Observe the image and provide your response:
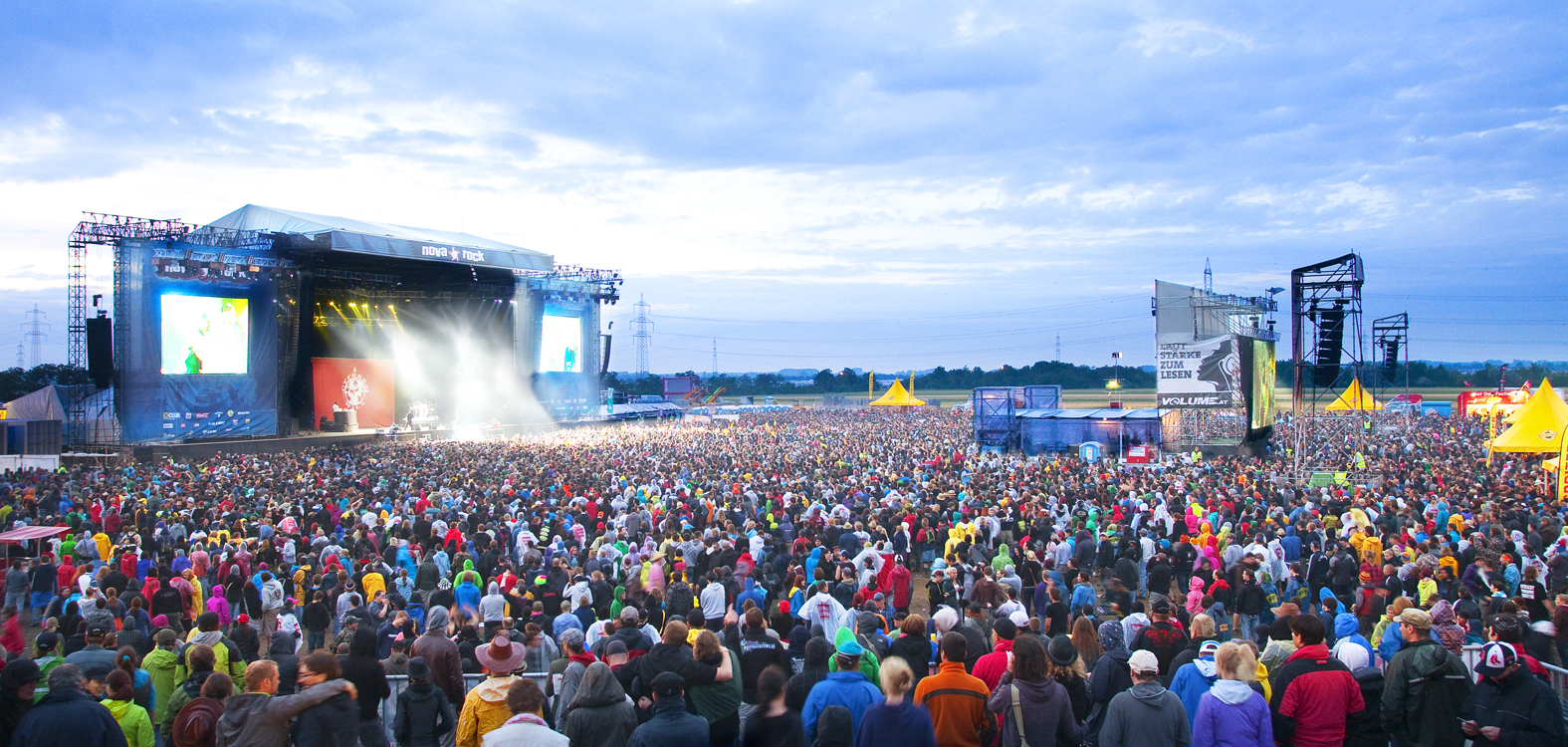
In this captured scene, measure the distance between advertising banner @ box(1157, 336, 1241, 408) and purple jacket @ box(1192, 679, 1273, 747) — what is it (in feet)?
74.4

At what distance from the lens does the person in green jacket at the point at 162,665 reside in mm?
5766

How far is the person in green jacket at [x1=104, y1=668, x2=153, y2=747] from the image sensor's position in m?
4.50

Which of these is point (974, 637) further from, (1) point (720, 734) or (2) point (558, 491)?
(2) point (558, 491)

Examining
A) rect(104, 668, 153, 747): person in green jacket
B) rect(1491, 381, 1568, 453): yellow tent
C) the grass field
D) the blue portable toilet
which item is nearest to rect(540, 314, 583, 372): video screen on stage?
the blue portable toilet

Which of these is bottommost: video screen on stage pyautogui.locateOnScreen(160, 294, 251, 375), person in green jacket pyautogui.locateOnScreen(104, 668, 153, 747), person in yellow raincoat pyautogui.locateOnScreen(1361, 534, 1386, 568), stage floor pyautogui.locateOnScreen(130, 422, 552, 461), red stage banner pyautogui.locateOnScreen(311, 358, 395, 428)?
stage floor pyautogui.locateOnScreen(130, 422, 552, 461)

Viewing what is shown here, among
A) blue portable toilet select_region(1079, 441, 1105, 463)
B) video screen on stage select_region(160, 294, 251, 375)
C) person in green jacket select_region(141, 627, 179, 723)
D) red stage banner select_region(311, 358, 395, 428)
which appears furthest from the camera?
red stage banner select_region(311, 358, 395, 428)

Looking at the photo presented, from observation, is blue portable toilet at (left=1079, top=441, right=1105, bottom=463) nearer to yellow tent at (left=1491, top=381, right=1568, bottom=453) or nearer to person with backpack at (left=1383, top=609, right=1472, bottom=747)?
yellow tent at (left=1491, top=381, right=1568, bottom=453)

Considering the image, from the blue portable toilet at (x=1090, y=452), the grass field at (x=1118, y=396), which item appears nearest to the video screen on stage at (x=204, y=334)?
the blue portable toilet at (x=1090, y=452)

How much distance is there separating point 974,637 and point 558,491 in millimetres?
11979

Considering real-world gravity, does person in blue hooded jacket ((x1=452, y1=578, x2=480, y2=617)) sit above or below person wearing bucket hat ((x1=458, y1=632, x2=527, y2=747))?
below

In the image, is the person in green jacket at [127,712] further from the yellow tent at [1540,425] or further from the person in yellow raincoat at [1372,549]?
the yellow tent at [1540,425]

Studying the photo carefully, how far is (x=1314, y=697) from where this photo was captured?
4215 millimetres

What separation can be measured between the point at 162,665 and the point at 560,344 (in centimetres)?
3412

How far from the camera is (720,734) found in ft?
14.5
